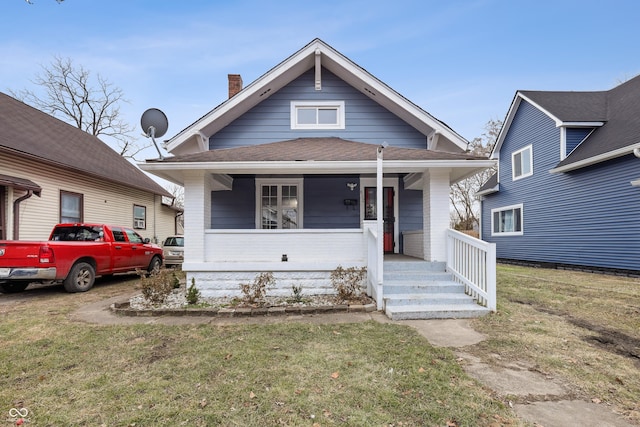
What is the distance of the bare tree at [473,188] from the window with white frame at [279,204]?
75.2ft

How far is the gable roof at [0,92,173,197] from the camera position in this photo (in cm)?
975

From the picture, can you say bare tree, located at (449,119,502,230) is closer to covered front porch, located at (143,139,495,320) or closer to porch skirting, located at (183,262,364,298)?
covered front porch, located at (143,139,495,320)

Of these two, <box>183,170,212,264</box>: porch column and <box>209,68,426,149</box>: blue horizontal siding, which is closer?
<box>183,170,212,264</box>: porch column

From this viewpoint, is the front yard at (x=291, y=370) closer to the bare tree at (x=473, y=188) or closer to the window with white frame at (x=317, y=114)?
the window with white frame at (x=317, y=114)

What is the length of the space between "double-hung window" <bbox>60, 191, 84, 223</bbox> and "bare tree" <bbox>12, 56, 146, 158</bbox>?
46.9ft

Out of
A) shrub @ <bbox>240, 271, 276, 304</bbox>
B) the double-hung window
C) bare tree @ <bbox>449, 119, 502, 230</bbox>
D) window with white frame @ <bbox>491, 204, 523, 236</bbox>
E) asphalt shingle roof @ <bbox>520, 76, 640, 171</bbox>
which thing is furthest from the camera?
bare tree @ <bbox>449, 119, 502, 230</bbox>

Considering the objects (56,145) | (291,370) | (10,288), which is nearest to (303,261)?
(291,370)

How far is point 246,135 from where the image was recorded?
29.1 ft

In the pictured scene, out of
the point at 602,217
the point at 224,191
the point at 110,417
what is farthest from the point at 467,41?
the point at 110,417

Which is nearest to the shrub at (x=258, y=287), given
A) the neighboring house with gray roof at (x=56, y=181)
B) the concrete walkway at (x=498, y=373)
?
the concrete walkway at (x=498, y=373)

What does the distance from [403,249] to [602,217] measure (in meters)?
7.39

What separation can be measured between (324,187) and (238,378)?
21.0 feet

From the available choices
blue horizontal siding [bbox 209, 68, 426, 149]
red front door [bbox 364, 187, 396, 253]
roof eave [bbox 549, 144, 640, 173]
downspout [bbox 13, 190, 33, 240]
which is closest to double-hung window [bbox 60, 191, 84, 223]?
downspout [bbox 13, 190, 33, 240]

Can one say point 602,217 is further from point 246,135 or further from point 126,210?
point 126,210
